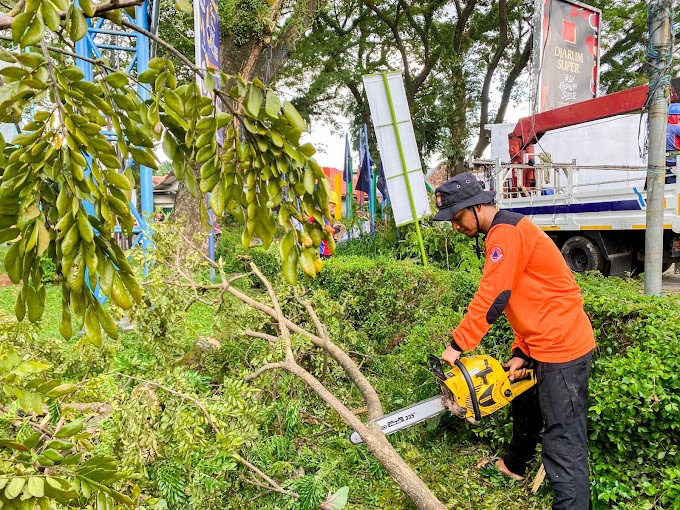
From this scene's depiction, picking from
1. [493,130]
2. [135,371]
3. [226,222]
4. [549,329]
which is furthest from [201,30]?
[226,222]

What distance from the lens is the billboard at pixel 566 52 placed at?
891 centimetres

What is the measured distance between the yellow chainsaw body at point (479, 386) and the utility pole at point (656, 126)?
4.87ft

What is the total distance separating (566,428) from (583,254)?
6.54 meters

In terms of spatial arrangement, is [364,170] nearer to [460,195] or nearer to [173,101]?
[460,195]

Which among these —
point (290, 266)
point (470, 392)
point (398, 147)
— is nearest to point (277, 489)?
point (470, 392)

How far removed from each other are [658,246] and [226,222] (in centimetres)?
1771

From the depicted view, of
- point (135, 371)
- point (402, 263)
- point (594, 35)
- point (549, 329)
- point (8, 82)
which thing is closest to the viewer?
point (8, 82)

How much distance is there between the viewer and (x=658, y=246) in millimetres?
3229

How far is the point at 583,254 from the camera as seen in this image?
810 cm

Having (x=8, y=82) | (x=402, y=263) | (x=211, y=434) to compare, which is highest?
(x=8, y=82)

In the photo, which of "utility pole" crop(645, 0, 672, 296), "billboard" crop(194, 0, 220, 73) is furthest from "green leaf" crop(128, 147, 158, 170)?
"billboard" crop(194, 0, 220, 73)

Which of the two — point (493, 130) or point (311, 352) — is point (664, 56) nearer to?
point (311, 352)

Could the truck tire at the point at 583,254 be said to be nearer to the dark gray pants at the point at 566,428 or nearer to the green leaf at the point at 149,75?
the dark gray pants at the point at 566,428

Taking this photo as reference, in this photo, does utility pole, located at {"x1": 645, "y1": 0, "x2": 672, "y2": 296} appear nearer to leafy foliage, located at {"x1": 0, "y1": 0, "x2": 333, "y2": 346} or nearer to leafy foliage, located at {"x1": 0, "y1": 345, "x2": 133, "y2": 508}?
leafy foliage, located at {"x1": 0, "y1": 0, "x2": 333, "y2": 346}
